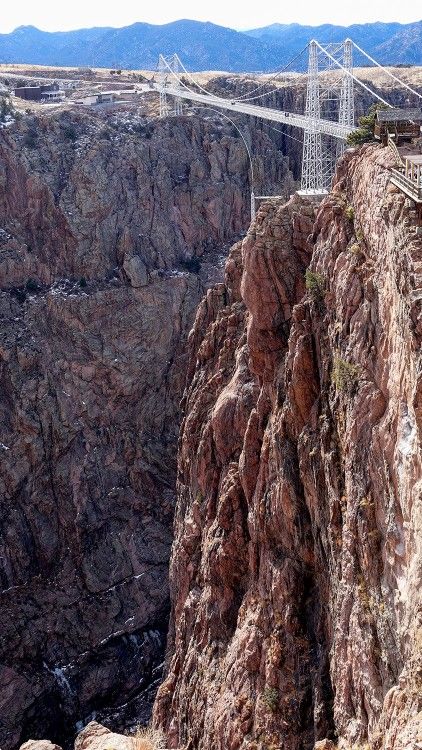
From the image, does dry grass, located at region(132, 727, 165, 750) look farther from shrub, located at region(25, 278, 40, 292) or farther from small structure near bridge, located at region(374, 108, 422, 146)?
shrub, located at region(25, 278, 40, 292)

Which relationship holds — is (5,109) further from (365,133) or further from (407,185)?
(407,185)

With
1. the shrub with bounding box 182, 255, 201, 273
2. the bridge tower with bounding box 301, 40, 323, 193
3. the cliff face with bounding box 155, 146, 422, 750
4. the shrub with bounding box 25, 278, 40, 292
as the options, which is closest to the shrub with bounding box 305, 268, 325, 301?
the cliff face with bounding box 155, 146, 422, 750

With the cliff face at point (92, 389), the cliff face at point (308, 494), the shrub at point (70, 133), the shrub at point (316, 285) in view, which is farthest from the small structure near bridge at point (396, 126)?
the shrub at point (70, 133)

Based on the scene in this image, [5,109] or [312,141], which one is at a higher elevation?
[5,109]

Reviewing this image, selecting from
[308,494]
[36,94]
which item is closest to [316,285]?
[308,494]

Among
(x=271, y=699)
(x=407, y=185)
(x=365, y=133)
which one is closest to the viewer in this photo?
(x=407, y=185)

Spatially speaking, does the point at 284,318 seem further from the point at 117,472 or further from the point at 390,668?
the point at 117,472

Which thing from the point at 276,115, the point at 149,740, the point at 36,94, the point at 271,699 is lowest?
the point at 149,740
